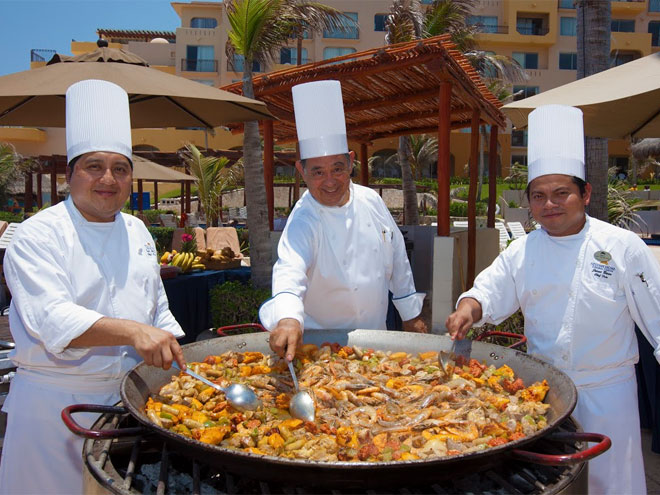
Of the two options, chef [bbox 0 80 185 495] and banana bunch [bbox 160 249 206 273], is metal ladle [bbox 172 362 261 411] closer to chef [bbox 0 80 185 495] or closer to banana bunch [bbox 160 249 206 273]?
chef [bbox 0 80 185 495]

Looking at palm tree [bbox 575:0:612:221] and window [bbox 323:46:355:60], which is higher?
window [bbox 323:46:355:60]

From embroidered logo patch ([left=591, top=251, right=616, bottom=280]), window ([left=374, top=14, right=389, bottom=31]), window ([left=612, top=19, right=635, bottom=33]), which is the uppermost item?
window ([left=612, top=19, right=635, bottom=33])

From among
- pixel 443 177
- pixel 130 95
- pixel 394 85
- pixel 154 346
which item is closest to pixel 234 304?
pixel 130 95

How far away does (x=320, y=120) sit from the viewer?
103 inches

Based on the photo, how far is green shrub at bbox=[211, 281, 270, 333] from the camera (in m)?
6.16

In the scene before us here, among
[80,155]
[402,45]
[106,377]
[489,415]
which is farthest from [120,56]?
[489,415]

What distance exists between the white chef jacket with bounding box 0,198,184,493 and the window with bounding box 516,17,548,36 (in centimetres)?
3784

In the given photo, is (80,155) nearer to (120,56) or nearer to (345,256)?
(345,256)

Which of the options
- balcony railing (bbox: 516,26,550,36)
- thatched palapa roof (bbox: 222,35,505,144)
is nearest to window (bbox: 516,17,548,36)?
balcony railing (bbox: 516,26,550,36)

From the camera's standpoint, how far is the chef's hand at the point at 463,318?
2.13 m

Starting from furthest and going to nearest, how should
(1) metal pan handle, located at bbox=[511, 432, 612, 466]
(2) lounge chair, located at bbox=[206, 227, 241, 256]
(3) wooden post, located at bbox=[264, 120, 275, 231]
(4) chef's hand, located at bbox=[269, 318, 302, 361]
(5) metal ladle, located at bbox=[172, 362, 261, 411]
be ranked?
(2) lounge chair, located at bbox=[206, 227, 241, 256]
(3) wooden post, located at bbox=[264, 120, 275, 231]
(4) chef's hand, located at bbox=[269, 318, 302, 361]
(5) metal ladle, located at bbox=[172, 362, 261, 411]
(1) metal pan handle, located at bbox=[511, 432, 612, 466]

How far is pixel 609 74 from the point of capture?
354 cm

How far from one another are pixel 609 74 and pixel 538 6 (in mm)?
34466

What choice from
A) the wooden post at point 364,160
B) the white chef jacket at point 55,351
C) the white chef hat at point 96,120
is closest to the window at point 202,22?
the wooden post at point 364,160
